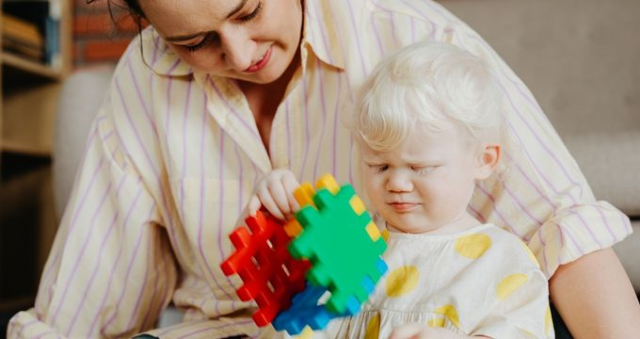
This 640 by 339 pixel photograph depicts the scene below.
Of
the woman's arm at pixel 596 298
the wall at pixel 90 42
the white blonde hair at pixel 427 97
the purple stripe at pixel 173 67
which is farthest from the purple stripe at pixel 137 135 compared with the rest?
the wall at pixel 90 42

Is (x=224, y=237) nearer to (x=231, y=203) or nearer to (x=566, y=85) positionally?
(x=231, y=203)

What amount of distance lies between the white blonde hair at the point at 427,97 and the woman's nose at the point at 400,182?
0.03 meters

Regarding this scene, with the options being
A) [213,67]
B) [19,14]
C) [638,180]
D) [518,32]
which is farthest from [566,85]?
[19,14]

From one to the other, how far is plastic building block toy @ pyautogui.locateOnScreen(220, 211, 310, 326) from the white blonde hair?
0.16 metres

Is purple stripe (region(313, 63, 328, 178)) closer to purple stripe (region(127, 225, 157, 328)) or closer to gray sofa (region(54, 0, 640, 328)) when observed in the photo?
purple stripe (region(127, 225, 157, 328))

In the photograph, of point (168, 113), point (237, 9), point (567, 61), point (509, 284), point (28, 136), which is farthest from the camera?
point (28, 136)

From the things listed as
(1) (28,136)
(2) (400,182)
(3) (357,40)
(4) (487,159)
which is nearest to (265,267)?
(2) (400,182)

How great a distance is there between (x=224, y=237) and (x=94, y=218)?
9.6 inches

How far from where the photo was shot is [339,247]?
0.71 m

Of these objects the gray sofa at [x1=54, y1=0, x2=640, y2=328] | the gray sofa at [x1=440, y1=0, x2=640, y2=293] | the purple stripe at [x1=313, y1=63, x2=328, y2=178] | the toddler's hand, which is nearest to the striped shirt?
the purple stripe at [x1=313, y1=63, x2=328, y2=178]

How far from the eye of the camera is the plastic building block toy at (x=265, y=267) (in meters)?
0.76

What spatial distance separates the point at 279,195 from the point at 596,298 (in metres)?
0.41

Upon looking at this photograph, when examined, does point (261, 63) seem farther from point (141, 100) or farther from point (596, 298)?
point (596, 298)

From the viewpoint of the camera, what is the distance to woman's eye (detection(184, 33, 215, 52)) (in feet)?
3.16
